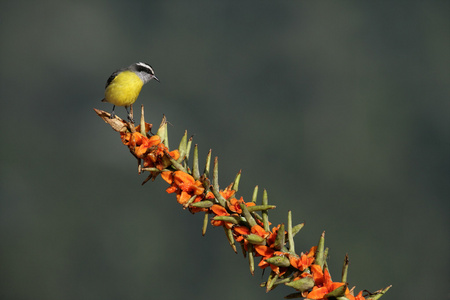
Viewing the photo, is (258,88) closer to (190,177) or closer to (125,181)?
(125,181)

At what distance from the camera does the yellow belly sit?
2.33 m

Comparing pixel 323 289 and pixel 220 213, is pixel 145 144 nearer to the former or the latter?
pixel 220 213

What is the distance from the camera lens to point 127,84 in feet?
7.76

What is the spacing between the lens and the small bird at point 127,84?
2.33 m

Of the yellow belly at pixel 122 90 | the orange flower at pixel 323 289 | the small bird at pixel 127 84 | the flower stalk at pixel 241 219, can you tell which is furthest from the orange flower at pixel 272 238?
the yellow belly at pixel 122 90

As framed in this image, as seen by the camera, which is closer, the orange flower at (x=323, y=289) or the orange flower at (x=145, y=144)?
the orange flower at (x=323, y=289)

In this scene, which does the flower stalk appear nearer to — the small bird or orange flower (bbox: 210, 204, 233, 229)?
orange flower (bbox: 210, 204, 233, 229)

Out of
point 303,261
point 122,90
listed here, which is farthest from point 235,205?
point 122,90

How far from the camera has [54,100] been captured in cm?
4166

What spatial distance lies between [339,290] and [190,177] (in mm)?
357

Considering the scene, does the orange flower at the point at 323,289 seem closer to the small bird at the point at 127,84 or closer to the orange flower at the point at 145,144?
the orange flower at the point at 145,144

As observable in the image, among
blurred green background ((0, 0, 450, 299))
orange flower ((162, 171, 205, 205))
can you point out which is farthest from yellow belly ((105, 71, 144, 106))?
blurred green background ((0, 0, 450, 299))

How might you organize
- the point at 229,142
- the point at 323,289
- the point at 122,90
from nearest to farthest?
the point at 323,289 < the point at 122,90 < the point at 229,142

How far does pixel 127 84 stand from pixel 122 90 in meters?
0.05
